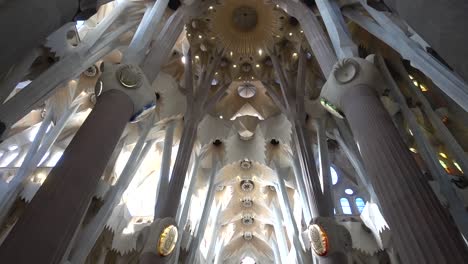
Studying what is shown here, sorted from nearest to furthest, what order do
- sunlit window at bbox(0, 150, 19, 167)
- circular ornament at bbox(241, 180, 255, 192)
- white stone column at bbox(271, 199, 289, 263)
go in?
sunlit window at bbox(0, 150, 19, 167) < white stone column at bbox(271, 199, 289, 263) < circular ornament at bbox(241, 180, 255, 192)

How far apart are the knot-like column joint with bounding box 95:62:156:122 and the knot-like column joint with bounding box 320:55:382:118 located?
11.0ft

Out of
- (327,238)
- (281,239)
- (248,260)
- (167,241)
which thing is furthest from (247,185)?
(167,241)

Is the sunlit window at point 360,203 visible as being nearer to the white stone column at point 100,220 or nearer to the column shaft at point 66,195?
the white stone column at point 100,220

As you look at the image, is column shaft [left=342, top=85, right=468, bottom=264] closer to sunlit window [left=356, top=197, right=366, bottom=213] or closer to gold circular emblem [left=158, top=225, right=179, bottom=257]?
gold circular emblem [left=158, top=225, right=179, bottom=257]

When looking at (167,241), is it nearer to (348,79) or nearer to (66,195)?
(66,195)

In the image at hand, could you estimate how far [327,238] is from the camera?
27.9 ft

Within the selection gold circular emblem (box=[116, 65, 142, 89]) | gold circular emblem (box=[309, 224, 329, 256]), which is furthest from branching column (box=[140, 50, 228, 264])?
gold circular emblem (box=[116, 65, 142, 89])

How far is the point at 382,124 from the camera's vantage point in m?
A: 4.72

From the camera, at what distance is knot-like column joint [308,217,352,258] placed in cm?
827

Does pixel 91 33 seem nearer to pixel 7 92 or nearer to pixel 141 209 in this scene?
pixel 7 92

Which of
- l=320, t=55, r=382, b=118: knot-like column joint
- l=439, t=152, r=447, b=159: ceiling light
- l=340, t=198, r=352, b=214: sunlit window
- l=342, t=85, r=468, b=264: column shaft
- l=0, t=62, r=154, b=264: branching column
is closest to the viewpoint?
l=342, t=85, r=468, b=264: column shaft

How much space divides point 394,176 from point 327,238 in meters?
4.98

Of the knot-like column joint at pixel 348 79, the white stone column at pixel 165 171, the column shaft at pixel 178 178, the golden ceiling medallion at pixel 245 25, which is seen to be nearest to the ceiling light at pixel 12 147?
the white stone column at pixel 165 171

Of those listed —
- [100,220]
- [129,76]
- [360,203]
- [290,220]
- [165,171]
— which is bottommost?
[100,220]
